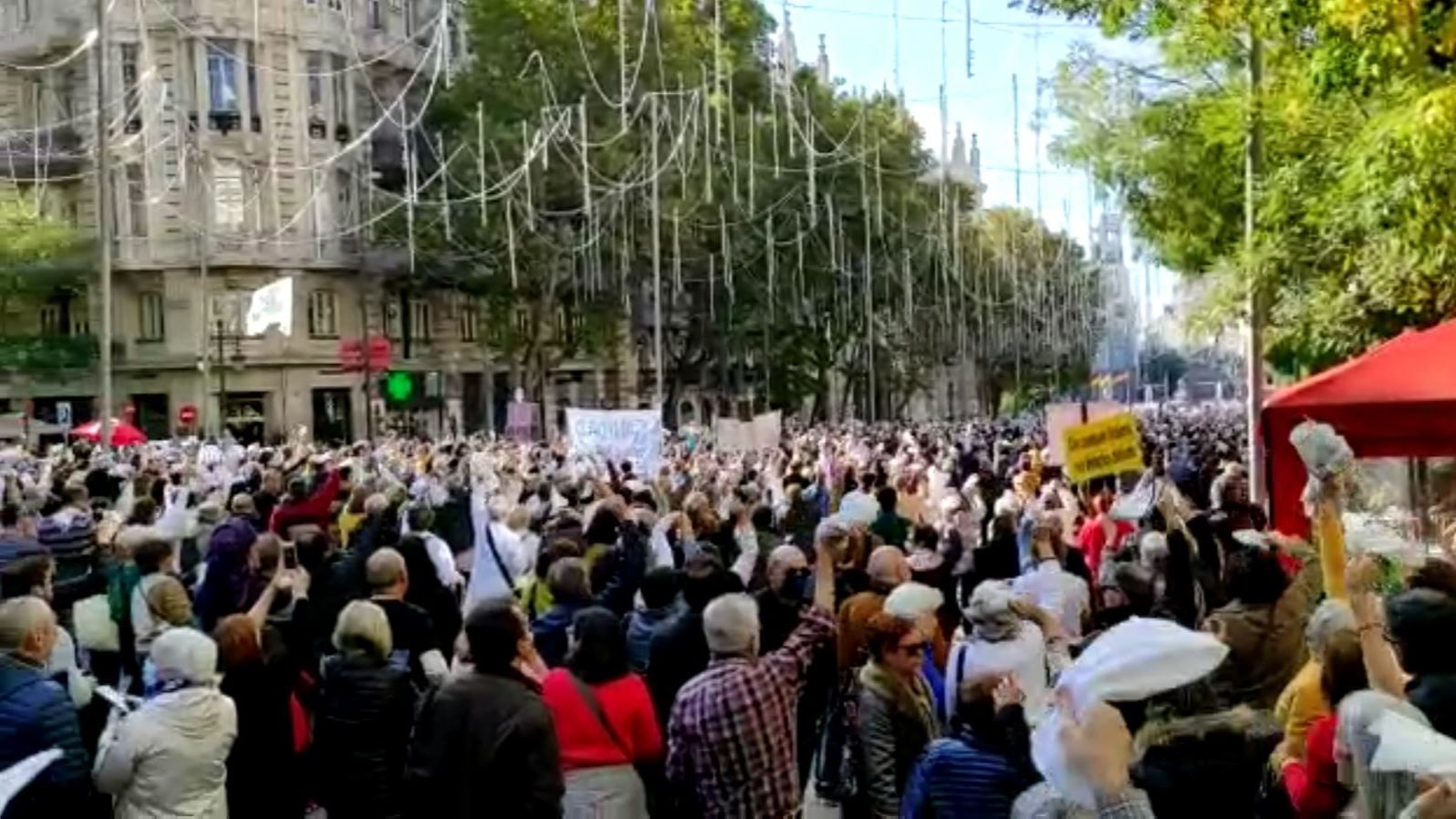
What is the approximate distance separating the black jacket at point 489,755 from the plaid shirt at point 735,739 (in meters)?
0.79

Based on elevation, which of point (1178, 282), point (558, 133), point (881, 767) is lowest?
point (881, 767)

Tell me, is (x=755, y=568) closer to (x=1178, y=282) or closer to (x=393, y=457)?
(x=393, y=457)

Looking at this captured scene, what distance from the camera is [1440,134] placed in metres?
10.7

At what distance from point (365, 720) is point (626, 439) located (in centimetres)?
1493

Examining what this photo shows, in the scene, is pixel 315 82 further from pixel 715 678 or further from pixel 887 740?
pixel 887 740

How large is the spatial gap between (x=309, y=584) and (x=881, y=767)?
14.5 ft

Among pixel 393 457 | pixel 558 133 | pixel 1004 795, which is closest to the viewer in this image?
pixel 1004 795

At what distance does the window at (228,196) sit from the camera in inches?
1976

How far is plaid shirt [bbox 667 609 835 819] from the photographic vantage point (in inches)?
265

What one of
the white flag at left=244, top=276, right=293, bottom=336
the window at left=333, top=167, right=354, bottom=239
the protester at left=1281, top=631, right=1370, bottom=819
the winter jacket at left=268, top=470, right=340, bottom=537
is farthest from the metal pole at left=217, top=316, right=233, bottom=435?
the protester at left=1281, top=631, right=1370, bottom=819

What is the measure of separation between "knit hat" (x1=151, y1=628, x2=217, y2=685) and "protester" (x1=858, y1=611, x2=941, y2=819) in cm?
225

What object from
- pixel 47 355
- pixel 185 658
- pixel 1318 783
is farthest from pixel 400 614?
pixel 47 355

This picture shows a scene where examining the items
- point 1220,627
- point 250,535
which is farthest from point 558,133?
point 1220,627

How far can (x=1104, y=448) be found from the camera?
1435 cm
